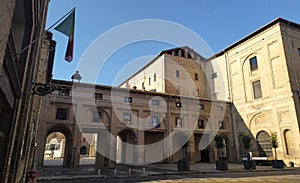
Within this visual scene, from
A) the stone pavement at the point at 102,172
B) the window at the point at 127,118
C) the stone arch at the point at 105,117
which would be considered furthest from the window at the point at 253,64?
the stone arch at the point at 105,117

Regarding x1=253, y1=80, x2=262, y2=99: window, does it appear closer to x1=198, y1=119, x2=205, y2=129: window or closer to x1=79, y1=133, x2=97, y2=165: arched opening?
x1=198, y1=119, x2=205, y2=129: window

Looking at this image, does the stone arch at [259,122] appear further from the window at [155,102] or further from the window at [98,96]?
the window at [98,96]

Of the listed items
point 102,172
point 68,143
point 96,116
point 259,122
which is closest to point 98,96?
point 96,116

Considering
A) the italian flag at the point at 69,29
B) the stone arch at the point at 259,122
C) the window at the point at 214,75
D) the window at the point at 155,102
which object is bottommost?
the stone arch at the point at 259,122

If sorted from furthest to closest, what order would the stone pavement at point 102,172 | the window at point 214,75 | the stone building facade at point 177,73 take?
the window at point 214,75 → the stone building facade at point 177,73 → the stone pavement at point 102,172

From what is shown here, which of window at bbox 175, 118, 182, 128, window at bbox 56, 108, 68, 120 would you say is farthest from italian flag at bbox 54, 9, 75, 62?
window at bbox 175, 118, 182, 128

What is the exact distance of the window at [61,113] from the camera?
75.2ft

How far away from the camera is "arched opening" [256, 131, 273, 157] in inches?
1024

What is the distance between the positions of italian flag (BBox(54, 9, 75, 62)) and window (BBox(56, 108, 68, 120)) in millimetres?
16280

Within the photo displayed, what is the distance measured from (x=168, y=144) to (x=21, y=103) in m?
22.8

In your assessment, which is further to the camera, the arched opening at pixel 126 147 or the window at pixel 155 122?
the arched opening at pixel 126 147

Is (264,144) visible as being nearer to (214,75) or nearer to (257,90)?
(257,90)

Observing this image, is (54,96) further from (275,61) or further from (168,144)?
(275,61)

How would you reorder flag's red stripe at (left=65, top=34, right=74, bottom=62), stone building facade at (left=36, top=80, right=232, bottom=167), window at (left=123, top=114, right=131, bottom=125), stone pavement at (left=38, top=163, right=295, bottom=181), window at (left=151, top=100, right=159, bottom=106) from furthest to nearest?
window at (left=151, top=100, right=159, bottom=106), window at (left=123, top=114, right=131, bottom=125), stone building facade at (left=36, top=80, right=232, bottom=167), stone pavement at (left=38, top=163, right=295, bottom=181), flag's red stripe at (left=65, top=34, right=74, bottom=62)
